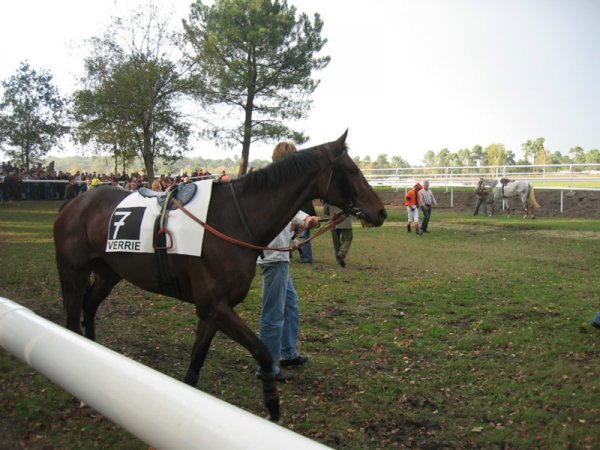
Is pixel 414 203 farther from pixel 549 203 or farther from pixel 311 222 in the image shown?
pixel 311 222

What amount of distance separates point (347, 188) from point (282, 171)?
58cm

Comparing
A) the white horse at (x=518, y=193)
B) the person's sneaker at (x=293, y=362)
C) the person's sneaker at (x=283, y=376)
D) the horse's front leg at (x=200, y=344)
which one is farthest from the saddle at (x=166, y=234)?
the white horse at (x=518, y=193)

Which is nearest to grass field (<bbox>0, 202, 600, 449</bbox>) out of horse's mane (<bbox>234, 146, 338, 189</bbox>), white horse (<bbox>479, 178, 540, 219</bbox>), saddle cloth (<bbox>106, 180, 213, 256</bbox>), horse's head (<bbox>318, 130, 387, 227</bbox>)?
saddle cloth (<bbox>106, 180, 213, 256</bbox>)

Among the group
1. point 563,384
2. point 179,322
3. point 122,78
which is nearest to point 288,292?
point 179,322

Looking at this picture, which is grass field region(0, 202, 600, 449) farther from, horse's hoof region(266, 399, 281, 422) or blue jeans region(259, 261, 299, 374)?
blue jeans region(259, 261, 299, 374)

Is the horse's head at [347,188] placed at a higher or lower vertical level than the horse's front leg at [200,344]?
higher

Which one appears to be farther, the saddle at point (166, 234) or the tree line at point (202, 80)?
the tree line at point (202, 80)

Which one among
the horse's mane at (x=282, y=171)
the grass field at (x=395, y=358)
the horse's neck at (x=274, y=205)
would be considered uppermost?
the horse's mane at (x=282, y=171)

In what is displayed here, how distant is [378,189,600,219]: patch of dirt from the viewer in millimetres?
24484

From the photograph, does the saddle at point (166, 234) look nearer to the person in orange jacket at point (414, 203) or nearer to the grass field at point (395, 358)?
the grass field at point (395, 358)

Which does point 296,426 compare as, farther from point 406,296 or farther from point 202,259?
point 406,296

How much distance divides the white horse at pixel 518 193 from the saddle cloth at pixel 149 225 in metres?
23.0

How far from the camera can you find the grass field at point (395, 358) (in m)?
4.09

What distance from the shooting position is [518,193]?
83.6 feet
